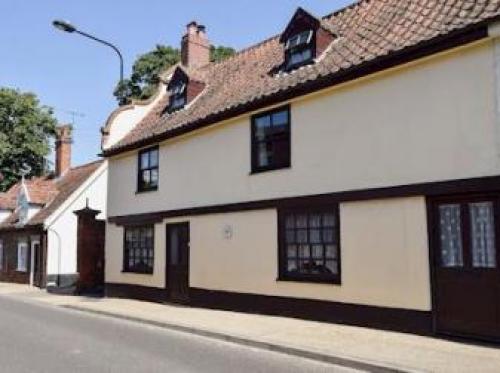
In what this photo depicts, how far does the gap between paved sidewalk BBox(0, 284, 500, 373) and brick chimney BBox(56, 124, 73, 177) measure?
68.8ft

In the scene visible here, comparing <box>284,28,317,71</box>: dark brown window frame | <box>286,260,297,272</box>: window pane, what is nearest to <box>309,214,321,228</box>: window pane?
<box>286,260,297,272</box>: window pane

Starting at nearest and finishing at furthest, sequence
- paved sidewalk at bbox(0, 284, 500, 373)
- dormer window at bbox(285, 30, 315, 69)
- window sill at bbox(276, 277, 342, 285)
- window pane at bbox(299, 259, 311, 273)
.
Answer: paved sidewalk at bbox(0, 284, 500, 373) < window sill at bbox(276, 277, 342, 285) < window pane at bbox(299, 259, 311, 273) < dormer window at bbox(285, 30, 315, 69)

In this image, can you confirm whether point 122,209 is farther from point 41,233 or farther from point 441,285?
point 441,285

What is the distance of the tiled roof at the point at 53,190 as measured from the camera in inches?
1190

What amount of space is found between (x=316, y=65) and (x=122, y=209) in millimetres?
9796

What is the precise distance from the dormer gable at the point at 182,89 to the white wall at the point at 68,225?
10417mm

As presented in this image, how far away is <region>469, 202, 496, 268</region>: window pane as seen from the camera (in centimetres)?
1012

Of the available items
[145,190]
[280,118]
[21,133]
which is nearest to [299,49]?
[280,118]

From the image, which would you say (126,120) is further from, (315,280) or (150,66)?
(150,66)

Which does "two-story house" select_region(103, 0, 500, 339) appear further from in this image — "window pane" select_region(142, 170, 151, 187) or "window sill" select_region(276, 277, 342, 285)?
"window pane" select_region(142, 170, 151, 187)

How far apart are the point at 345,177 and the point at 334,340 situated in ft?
11.6

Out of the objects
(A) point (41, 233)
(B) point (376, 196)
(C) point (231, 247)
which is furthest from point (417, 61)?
(A) point (41, 233)

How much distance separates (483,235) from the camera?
10.3 meters

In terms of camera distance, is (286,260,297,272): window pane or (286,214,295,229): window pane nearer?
(286,260,297,272): window pane
